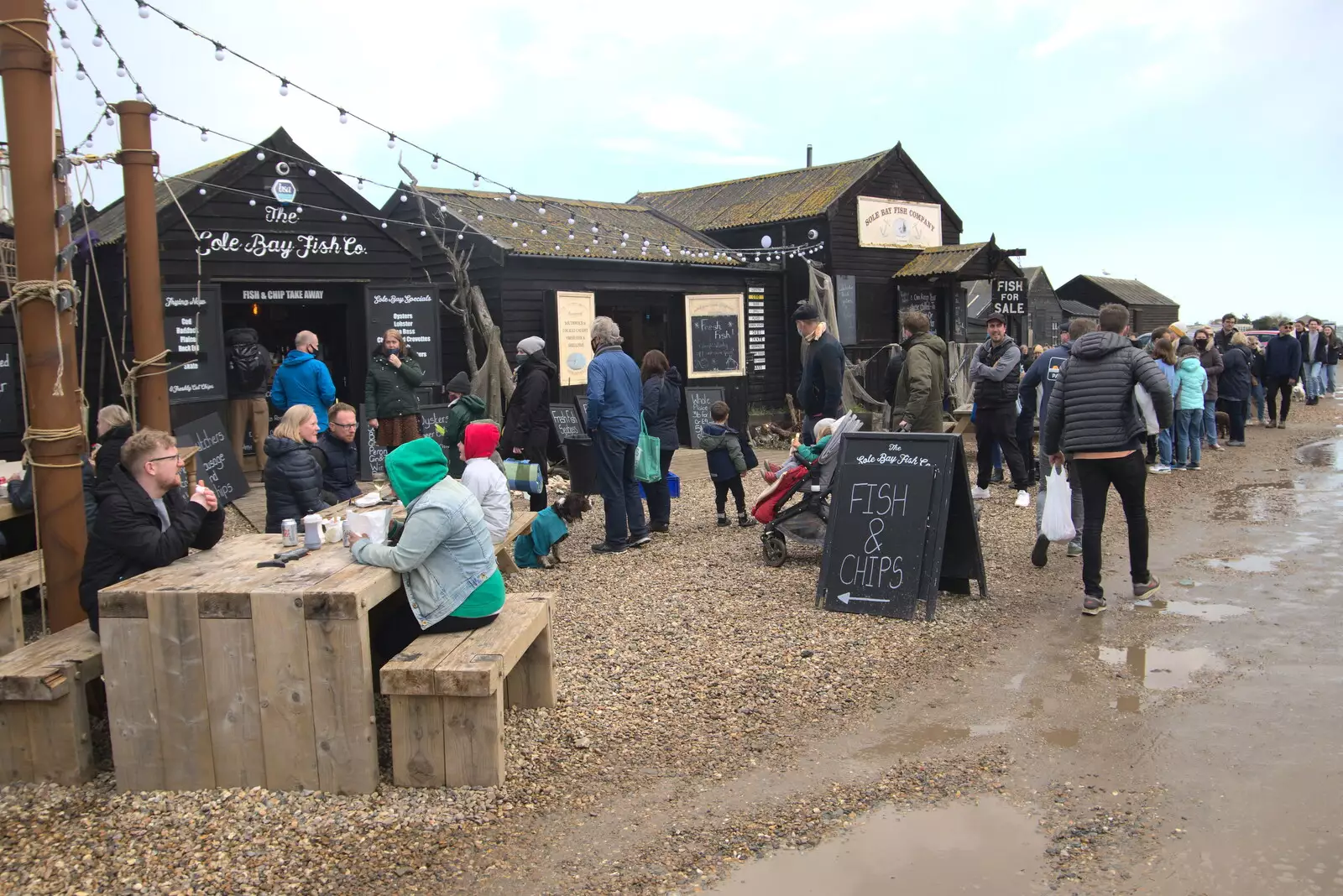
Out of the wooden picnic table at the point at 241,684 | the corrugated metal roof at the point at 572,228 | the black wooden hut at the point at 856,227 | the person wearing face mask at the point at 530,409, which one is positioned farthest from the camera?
the black wooden hut at the point at 856,227

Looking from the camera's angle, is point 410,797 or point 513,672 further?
point 513,672

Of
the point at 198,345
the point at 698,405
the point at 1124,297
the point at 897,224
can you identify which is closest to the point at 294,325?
the point at 198,345

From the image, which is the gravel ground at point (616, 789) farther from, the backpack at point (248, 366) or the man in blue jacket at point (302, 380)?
the backpack at point (248, 366)

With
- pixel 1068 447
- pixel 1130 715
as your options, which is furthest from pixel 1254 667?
pixel 1068 447

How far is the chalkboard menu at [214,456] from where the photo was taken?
9930 mm

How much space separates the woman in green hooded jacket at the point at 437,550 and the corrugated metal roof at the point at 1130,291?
39498 mm

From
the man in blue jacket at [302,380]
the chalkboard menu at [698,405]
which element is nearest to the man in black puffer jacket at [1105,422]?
the man in blue jacket at [302,380]

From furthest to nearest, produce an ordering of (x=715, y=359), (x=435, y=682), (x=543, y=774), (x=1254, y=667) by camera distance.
→ (x=715, y=359), (x=1254, y=667), (x=543, y=774), (x=435, y=682)

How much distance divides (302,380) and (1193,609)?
736cm

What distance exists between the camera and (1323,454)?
44.5ft

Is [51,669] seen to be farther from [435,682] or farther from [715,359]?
[715,359]

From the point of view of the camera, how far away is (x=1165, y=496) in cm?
1044

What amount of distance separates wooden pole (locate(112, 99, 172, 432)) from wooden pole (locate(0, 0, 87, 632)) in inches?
41.9

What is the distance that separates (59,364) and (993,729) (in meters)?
4.24
